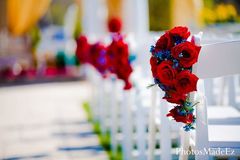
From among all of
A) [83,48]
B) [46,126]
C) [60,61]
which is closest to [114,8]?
[60,61]

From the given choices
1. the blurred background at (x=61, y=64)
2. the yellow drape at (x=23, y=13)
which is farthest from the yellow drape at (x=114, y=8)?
the yellow drape at (x=23, y=13)

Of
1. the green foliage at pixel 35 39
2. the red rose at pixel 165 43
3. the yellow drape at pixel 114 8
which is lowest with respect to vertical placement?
the red rose at pixel 165 43

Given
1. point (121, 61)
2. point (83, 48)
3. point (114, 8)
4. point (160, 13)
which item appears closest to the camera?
point (121, 61)

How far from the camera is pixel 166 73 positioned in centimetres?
279

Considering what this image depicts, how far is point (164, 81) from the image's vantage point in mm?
2797

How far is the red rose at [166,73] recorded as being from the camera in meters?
2.78

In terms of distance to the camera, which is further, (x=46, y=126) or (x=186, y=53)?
(x=46, y=126)

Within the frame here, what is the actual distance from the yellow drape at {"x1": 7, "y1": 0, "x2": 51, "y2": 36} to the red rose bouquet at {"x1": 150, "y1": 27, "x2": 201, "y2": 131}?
9.52 metres

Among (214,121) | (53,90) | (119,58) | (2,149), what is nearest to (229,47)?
(214,121)

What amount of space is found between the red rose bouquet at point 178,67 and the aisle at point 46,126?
2128mm

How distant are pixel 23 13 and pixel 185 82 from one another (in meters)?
9.80

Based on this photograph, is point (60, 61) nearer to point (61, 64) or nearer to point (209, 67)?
point (61, 64)

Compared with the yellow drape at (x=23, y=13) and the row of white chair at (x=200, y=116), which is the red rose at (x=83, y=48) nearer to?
→ the row of white chair at (x=200, y=116)

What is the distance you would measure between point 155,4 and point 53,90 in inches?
201
